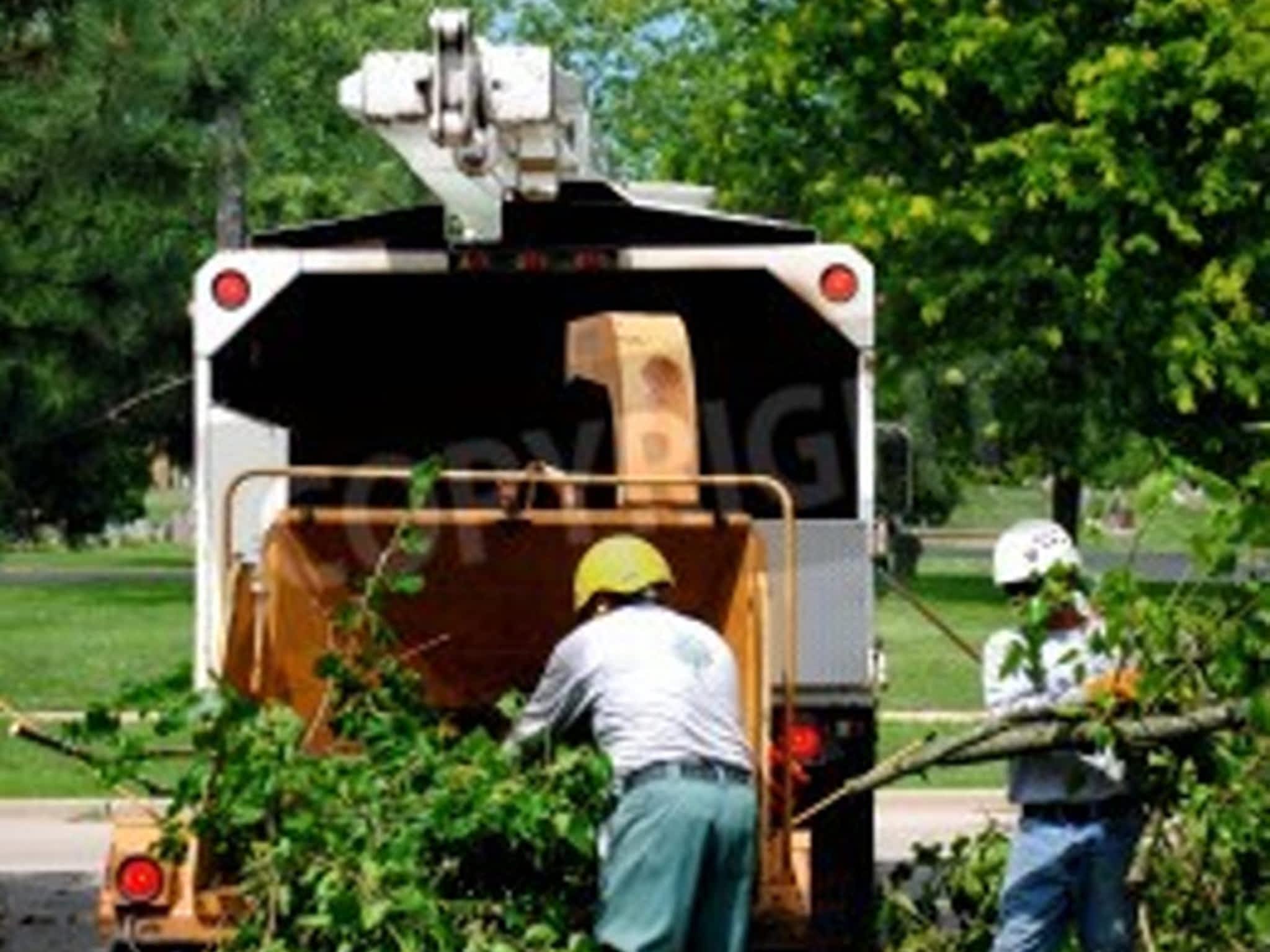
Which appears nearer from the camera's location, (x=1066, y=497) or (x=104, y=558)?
(x=1066, y=497)

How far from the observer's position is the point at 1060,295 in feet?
144

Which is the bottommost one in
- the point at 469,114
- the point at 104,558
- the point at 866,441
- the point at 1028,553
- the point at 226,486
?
the point at 104,558

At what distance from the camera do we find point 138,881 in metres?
10.5

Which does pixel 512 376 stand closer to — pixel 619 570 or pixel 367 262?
pixel 367 262

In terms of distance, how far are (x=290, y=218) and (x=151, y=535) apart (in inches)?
1760

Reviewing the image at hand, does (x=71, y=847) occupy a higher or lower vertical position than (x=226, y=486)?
lower

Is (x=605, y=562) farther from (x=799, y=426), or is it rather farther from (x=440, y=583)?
(x=799, y=426)

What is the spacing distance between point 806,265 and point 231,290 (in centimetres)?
189

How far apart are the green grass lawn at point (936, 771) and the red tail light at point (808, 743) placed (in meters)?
9.56

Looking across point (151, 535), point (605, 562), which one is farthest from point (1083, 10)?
point (151, 535)

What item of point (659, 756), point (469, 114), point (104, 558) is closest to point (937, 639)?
point (469, 114)

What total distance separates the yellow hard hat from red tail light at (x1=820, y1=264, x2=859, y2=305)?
9.16ft

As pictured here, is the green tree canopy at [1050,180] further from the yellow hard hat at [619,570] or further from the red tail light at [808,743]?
the yellow hard hat at [619,570]

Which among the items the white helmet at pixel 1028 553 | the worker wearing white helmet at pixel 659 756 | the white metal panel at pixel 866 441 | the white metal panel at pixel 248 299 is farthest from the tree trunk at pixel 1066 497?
the worker wearing white helmet at pixel 659 756
